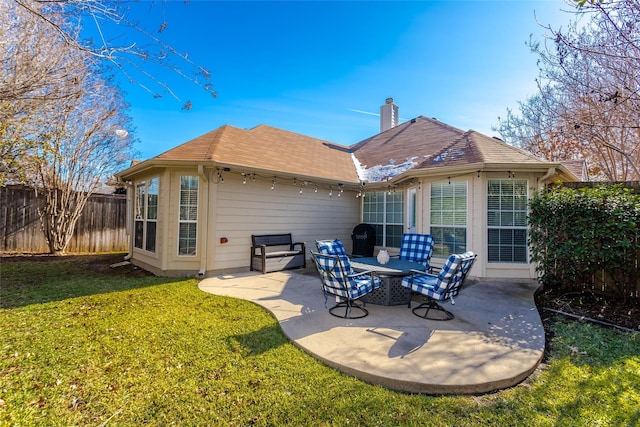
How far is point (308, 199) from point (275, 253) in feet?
7.29

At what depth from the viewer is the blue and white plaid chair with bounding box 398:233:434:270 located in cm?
614

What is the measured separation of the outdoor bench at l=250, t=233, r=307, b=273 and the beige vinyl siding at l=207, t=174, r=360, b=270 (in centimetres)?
17

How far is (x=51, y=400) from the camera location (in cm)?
245

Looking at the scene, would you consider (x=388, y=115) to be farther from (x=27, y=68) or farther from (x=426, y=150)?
(x=27, y=68)

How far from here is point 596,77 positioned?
6066mm

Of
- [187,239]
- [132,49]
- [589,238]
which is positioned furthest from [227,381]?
[589,238]

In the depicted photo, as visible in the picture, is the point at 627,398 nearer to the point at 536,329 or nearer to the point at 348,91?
the point at 536,329

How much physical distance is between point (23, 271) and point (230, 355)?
7.54 m

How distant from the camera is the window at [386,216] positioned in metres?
8.98

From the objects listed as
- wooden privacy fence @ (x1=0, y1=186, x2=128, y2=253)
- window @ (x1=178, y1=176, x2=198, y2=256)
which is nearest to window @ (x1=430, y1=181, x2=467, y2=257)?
window @ (x1=178, y1=176, x2=198, y2=256)

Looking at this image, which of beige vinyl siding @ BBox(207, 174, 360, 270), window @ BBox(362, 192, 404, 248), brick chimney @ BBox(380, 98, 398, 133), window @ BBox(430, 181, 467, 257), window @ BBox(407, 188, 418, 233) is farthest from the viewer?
brick chimney @ BBox(380, 98, 398, 133)

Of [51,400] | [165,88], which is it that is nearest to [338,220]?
[165,88]

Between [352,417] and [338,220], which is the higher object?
[338,220]

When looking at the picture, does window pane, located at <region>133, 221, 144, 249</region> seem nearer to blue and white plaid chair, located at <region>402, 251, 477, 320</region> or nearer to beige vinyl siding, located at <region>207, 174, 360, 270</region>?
beige vinyl siding, located at <region>207, 174, 360, 270</region>
